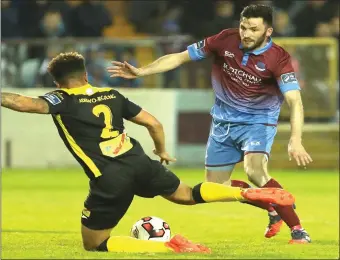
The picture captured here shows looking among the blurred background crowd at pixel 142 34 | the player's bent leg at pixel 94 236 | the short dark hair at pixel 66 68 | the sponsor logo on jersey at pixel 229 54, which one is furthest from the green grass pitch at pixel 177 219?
the blurred background crowd at pixel 142 34

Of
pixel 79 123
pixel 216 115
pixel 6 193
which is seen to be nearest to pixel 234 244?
pixel 216 115

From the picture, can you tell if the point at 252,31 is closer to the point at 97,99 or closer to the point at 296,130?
the point at 296,130

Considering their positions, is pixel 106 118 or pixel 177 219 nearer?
pixel 106 118

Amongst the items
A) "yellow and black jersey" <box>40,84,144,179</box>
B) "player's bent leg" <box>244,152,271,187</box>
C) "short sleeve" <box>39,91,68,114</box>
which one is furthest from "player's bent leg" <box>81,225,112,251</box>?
"player's bent leg" <box>244,152,271,187</box>

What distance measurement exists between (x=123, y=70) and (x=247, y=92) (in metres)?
1.25

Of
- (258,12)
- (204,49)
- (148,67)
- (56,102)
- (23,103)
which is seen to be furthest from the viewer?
(204,49)

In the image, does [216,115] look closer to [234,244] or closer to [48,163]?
[234,244]

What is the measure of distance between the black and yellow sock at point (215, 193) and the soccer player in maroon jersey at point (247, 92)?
1133 mm

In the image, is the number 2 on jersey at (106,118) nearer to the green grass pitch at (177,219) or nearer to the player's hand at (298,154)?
the green grass pitch at (177,219)

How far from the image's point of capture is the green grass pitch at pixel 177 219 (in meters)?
8.85

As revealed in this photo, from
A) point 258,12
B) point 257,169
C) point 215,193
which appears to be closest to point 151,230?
point 215,193

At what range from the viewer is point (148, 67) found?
10.5 metres

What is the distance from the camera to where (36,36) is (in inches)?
882

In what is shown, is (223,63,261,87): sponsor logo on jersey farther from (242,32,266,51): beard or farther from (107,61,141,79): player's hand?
(107,61,141,79): player's hand
